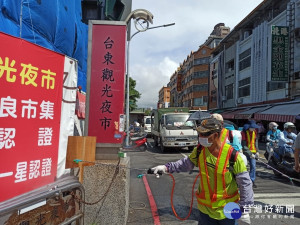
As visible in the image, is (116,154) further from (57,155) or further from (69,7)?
(69,7)

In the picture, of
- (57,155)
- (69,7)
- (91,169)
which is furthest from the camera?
(69,7)

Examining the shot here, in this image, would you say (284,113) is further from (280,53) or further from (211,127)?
(211,127)

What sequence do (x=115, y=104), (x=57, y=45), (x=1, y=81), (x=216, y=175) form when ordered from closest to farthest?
(x=1, y=81), (x=216, y=175), (x=115, y=104), (x=57, y=45)

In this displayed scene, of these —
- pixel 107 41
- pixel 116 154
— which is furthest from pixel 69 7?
pixel 116 154

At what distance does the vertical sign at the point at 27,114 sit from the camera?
196cm

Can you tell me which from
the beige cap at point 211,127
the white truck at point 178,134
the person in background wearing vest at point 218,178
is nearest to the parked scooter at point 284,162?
the white truck at point 178,134

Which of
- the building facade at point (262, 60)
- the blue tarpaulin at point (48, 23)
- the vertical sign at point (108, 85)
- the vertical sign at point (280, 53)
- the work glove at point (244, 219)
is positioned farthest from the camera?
the vertical sign at point (280, 53)

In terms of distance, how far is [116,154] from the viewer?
4406mm

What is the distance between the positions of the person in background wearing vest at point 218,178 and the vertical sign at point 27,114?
1512 mm

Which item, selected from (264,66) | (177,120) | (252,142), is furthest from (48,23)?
(264,66)

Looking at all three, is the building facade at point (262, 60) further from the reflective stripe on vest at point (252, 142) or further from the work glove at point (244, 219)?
the work glove at point (244, 219)

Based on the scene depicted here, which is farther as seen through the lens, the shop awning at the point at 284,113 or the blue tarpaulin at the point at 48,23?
the shop awning at the point at 284,113

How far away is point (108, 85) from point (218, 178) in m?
2.65

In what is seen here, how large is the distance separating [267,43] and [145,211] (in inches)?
877
